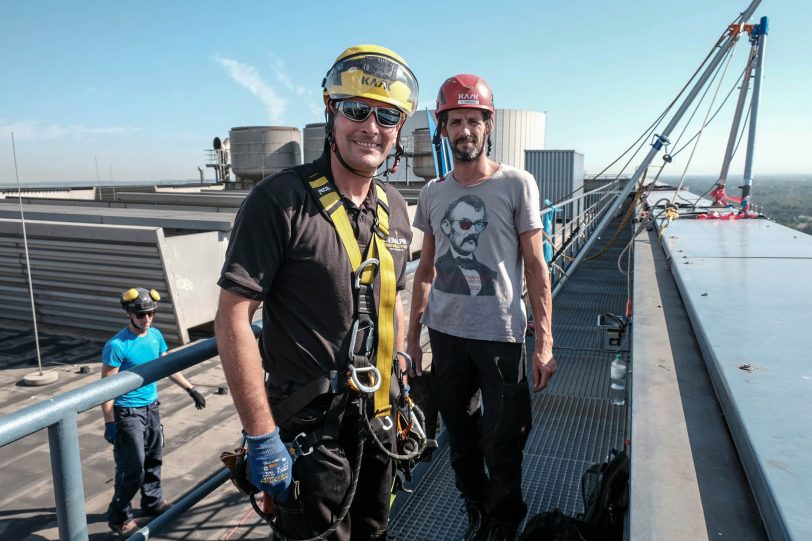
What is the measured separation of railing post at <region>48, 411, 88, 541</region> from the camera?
5.04 ft

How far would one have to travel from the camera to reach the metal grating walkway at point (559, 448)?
2.99 m

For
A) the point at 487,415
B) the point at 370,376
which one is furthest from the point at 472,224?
the point at 370,376

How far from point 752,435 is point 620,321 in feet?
13.2

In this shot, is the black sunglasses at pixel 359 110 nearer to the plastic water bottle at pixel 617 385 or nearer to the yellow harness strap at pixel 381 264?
the yellow harness strap at pixel 381 264

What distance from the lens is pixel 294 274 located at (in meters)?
1.82

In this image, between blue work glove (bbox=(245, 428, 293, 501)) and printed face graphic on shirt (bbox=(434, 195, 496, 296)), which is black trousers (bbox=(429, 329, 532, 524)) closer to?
printed face graphic on shirt (bbox=(434, 195, 496, 296))

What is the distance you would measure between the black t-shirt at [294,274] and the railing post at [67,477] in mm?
582

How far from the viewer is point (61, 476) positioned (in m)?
1.55

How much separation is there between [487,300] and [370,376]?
34.6 inches

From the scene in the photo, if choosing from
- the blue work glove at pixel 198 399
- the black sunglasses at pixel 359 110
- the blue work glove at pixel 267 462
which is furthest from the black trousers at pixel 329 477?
the blue work glove at pixel 198 399

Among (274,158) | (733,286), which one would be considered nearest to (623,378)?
(733,286)

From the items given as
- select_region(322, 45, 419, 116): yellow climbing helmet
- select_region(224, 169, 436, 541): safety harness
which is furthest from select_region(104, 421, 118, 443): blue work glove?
select_region(322, 45, 419, 116): yellow climbing helmet

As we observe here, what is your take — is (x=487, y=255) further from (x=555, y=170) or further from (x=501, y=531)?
(x=555, y=170)

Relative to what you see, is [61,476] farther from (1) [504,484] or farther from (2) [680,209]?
(2) [680,209]
